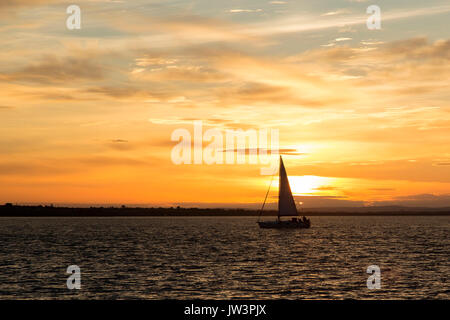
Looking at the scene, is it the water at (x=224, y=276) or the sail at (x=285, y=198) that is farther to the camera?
the sail at (x=285, y=198)

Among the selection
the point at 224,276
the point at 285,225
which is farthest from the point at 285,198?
the point at 224,276

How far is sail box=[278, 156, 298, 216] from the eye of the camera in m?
137

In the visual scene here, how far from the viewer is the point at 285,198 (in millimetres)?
138250

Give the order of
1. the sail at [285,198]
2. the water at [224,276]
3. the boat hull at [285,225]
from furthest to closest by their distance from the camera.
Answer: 1. the boat hull at [285,225]
2. the sail at [285,198]
3. the water at [224,276]

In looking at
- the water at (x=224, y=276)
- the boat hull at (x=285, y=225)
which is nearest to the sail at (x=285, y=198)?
the boat hull at (x=285, y=225)

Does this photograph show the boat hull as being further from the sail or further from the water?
the water

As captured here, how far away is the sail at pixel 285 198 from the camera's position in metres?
137

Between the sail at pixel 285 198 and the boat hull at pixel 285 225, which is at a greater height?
the sail at pixel 285 198

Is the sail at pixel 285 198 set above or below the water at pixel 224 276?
above

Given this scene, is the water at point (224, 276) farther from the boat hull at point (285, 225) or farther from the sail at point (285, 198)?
the boat hull at point (285, 225)

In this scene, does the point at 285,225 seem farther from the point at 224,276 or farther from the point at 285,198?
the point at 224,276

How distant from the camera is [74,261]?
73.0 meters

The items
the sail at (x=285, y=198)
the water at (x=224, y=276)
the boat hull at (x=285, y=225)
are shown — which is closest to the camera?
the water at (x=224, y=276)
